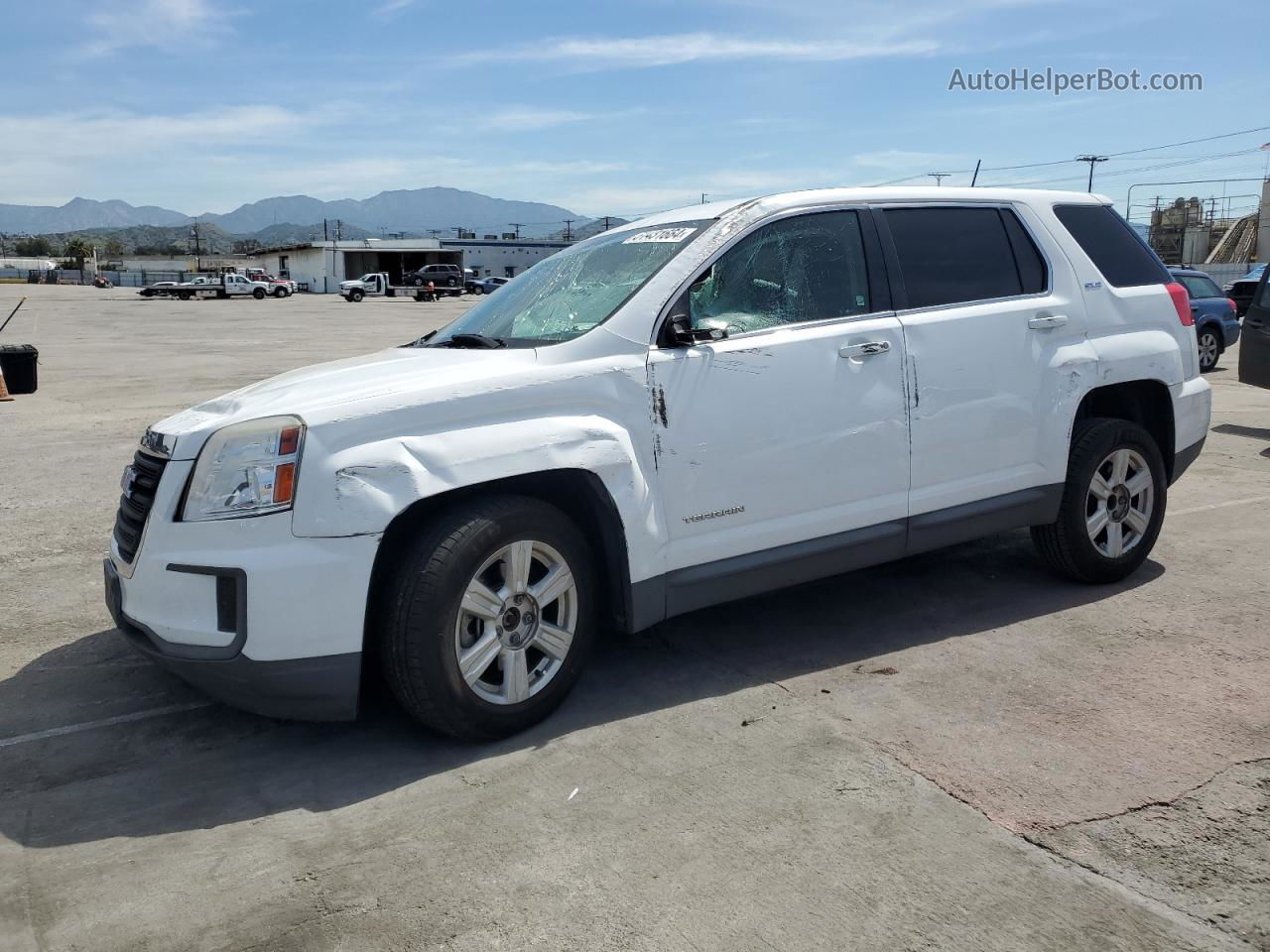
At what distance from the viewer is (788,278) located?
4477mm

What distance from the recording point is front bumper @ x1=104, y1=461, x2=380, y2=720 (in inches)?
135

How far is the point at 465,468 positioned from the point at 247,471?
2.31 feet

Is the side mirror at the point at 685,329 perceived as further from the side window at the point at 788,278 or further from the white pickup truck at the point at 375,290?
the white pickup truck at the point at 375,290

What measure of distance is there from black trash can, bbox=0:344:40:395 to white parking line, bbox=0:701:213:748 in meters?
11.8

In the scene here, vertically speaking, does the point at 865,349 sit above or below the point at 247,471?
above

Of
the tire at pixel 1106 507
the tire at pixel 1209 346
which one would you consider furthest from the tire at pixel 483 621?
the tire at pixel 1209 346

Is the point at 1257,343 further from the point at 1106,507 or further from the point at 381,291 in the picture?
the point at 381,291

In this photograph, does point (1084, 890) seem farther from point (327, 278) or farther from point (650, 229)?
point (327, 278)

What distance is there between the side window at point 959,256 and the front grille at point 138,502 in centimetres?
313

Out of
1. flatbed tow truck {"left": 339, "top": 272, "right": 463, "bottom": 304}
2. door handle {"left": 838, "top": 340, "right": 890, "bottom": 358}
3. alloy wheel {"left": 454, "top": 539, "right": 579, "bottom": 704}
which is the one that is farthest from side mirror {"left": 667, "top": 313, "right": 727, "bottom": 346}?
flatbed tow truck {"left": 339, "top": 272, "right": 463, "bottom": 304}

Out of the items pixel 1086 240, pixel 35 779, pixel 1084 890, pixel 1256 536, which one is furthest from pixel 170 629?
pixel 1256 536

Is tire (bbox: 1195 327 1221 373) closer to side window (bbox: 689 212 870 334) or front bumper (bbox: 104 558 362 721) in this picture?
side window (bbox: 689 212 870 334)

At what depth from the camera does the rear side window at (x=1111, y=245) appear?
5.41 metres

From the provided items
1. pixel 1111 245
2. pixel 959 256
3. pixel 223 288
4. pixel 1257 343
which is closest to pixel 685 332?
pixel 959 256
